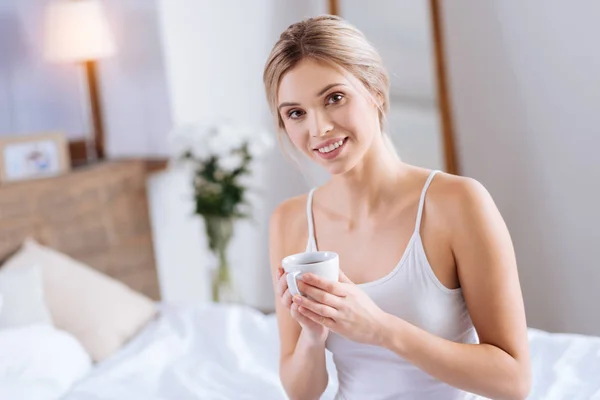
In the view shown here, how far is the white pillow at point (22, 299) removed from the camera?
2.31 m

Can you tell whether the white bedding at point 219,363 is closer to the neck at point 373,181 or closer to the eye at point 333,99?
the neck at point 373,181

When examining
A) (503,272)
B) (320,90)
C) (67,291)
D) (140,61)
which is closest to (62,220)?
(67,291)

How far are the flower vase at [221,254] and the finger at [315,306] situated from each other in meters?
1.92

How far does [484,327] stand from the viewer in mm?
1355

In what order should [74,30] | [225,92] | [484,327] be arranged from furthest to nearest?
[225,92] < [74,30] < [484,327]

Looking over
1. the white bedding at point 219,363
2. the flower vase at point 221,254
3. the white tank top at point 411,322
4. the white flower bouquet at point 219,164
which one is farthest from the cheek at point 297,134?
the flower vase at point 221,254

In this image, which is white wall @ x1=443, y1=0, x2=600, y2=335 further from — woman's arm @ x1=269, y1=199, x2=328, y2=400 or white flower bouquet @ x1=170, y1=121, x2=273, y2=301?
woman's arm @ x1=269, y1=199, x2=328, y2=400

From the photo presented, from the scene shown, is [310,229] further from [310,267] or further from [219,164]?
[219,164]

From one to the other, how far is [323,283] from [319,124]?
12.6 inches

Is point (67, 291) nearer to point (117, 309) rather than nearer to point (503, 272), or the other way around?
point (117, 309)

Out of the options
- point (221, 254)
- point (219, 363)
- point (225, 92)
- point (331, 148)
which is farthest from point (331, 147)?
point (225, 92)

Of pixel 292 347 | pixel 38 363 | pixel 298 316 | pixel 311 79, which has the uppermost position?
pixel 311 79

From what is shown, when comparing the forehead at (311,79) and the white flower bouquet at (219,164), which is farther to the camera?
the white flower bouquet at (219,164)

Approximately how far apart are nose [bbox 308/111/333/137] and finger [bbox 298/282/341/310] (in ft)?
1.01
